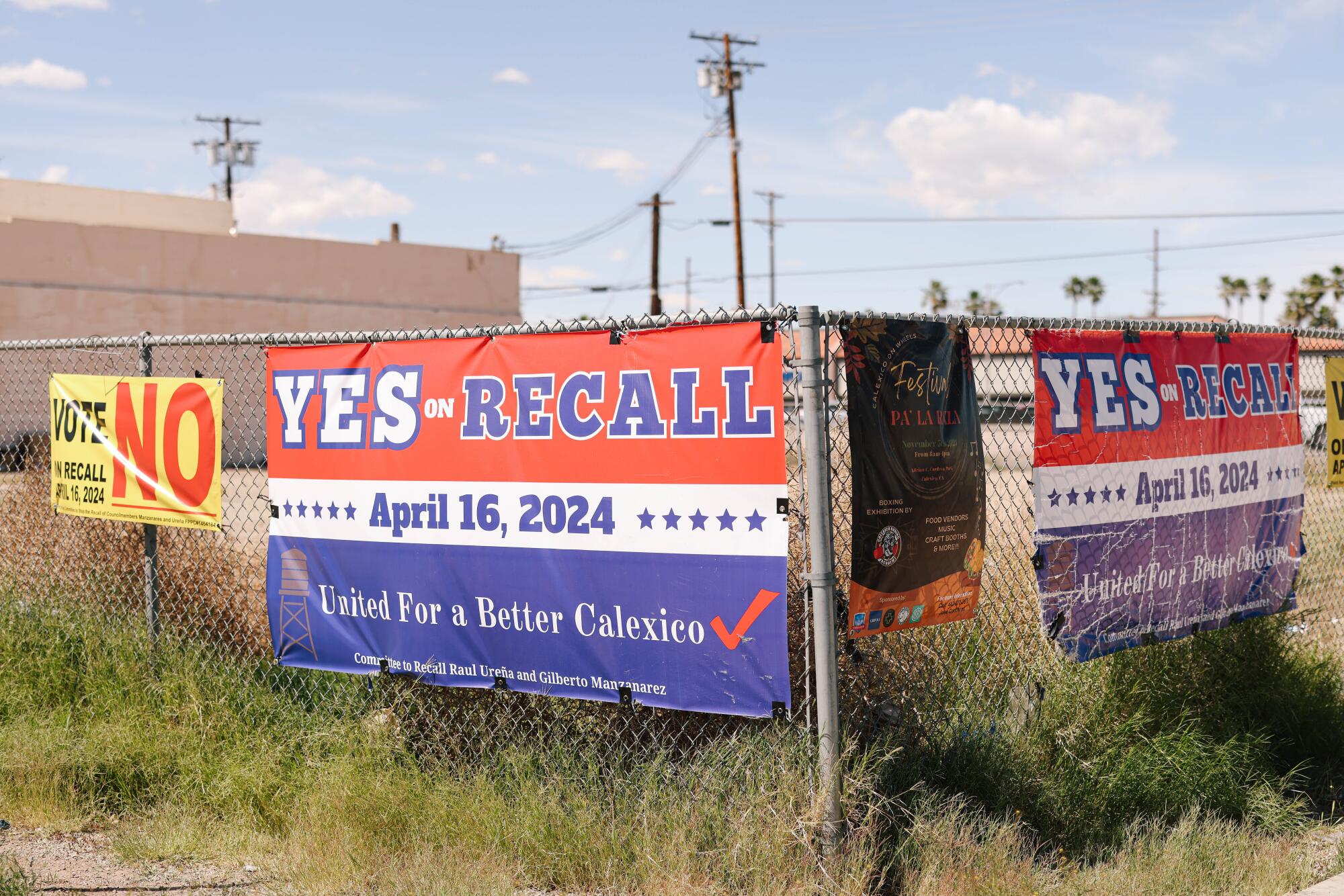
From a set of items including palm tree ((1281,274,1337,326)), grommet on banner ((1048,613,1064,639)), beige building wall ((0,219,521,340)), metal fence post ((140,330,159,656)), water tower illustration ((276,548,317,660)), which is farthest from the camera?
palm tree ((1281,274,1337,326))

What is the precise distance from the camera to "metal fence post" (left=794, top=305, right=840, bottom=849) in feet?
13.0

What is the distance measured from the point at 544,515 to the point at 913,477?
4.62ft

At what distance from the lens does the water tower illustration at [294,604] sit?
17.0ft

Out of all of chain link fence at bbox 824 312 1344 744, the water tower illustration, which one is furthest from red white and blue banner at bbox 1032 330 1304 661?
the water tower illustration

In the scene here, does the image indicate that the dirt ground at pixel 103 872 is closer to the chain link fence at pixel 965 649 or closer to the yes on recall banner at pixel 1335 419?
the chain link fence at pixel 965 649

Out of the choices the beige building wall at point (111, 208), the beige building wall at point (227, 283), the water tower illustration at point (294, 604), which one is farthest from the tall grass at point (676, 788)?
the beige building wall at point (111, 208)

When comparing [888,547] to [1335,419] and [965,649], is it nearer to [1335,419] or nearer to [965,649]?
[965,649]

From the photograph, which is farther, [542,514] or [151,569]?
[151,569]

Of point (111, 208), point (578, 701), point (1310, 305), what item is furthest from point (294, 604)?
point (1310, 305)

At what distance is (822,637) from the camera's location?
13.1ft

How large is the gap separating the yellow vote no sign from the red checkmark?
2762 mm

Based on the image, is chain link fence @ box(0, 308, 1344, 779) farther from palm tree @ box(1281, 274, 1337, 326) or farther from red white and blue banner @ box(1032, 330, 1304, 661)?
palm tree @ box(1281, 274, 1337, 326)

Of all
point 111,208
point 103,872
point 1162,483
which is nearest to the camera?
point 103,872

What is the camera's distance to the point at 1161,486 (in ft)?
17.7
